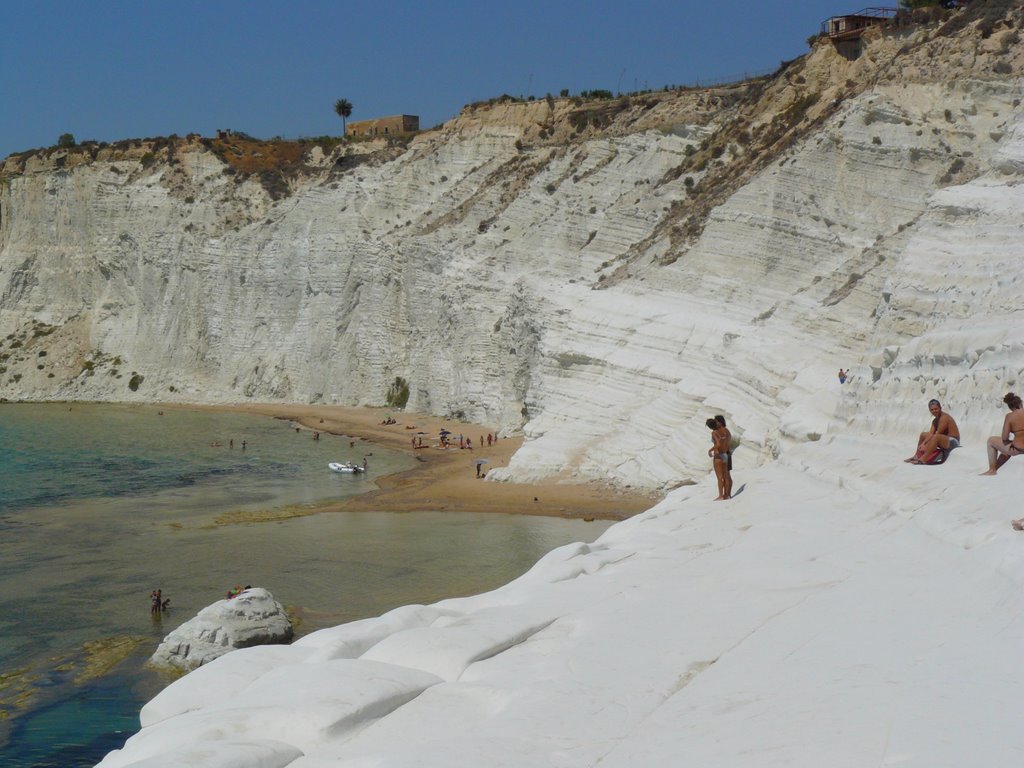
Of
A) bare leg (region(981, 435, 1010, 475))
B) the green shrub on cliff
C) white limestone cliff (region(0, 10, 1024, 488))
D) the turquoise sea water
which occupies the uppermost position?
white limestone cliff (region(0, 10, 1024, 488))

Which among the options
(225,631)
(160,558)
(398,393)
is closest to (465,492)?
(160,558)

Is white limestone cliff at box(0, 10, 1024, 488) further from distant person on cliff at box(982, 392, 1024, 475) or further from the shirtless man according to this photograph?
distant person on cliff at box(982, 392, 1024, 475)

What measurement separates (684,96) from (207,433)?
84.3 feet

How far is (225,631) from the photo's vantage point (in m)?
15.3

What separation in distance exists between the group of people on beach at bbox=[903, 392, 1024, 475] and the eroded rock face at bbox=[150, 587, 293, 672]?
353 inches

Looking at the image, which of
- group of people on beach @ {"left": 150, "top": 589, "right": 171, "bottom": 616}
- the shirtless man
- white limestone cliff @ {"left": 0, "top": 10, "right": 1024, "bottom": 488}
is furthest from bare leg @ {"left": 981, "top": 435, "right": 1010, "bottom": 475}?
group of people on beach @ {"left": 150, "top": 589, "right": 171, "bottom": 616}

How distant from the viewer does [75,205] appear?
67500 millimetres

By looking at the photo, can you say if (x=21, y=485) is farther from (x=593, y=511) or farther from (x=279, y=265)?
(x=279, y=265)

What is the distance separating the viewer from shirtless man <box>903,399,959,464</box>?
11922mm

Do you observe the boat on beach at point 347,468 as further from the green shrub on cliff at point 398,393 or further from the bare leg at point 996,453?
the bare leg at point 996,453

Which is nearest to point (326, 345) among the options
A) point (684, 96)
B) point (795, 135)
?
point (684, 96)

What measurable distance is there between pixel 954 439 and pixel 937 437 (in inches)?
12.7

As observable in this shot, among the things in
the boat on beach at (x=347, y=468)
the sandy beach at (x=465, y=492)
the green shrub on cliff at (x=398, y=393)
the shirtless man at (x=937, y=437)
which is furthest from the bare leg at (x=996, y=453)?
the green shrub on cliff at (x=398, y=393)

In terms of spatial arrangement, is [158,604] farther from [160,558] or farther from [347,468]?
[347,468]
